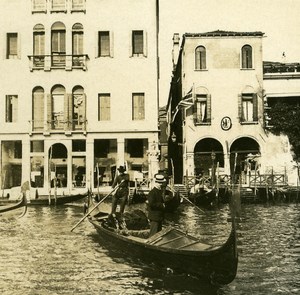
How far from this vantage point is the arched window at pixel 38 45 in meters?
25.2

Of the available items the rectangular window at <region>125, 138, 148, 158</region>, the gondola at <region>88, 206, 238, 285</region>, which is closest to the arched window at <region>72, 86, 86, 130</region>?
the rectangular window at <region>125, 138, 148, 158</region>

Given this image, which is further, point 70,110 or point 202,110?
point 202,110

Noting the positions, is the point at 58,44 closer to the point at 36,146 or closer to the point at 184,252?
the point at 36,146

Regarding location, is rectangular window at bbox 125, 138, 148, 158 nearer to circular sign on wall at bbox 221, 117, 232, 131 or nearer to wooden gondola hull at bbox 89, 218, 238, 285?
circular sign on wall at bbox 221, 117, 232, 131

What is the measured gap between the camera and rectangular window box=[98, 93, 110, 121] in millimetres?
25156

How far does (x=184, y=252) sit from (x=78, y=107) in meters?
18.1

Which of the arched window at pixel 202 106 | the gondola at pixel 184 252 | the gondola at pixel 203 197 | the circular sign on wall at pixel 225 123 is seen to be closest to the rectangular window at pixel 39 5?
the arched window at pixel 202 106

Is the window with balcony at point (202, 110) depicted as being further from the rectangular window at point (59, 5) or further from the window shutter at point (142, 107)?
the rectangular window at point (59, 5)

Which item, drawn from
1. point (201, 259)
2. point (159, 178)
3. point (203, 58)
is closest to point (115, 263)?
point (159, 178)

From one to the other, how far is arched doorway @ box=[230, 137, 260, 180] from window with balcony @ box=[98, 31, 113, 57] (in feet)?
22.3

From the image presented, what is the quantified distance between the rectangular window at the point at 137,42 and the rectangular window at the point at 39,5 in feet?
13.1

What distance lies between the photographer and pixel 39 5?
2530 cm

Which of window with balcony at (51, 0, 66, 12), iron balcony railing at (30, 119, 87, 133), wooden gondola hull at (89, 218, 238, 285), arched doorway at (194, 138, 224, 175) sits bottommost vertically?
wooden gondola hull at (89, 218, 238, 285)

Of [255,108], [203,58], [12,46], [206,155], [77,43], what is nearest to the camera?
[77,43]
